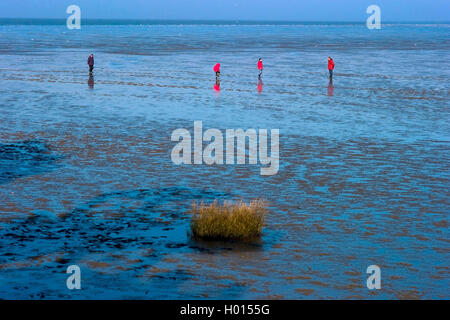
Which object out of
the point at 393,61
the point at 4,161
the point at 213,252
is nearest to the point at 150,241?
the point at 213,252

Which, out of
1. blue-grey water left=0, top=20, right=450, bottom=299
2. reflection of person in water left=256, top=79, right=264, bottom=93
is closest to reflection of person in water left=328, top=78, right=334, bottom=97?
blue-grey water left=0, top=20, right=450, bottom=299

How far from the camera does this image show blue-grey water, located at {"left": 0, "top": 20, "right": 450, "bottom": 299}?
11.7 meters

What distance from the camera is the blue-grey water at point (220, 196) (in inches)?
462

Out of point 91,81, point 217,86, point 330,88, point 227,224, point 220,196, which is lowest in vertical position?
point 220,196

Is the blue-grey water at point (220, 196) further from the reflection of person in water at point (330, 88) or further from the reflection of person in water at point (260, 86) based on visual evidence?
the reflection of person in water at point (260, 86)

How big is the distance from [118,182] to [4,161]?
4.40 metres

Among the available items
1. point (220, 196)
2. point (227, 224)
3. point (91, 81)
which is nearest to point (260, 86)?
point (91, 81)

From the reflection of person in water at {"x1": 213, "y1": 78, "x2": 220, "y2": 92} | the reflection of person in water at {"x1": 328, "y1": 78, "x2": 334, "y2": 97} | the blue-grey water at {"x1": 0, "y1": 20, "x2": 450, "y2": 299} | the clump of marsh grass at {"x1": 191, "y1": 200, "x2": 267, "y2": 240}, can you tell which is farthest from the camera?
the reflection of person in water at {"x1": 213, "y1": 78, "x2": 220, "y2": 92}

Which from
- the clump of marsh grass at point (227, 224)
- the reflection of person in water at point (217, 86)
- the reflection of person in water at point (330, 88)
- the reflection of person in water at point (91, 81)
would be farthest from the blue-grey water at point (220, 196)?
the reflection of person in water at point (91, 81)

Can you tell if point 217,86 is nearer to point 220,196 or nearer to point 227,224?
point 220,196

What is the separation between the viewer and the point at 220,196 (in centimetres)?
1712

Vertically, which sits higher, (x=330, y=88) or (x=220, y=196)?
(x=330, y=88)

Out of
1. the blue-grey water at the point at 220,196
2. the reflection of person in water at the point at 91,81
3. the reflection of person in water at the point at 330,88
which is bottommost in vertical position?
the blue-grey water at the point at 220,196

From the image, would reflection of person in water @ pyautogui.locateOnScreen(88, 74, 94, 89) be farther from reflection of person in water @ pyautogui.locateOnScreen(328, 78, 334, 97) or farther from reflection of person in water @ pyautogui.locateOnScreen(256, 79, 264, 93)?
reflection of person in water @ pyautogui.locateOnScreen(328, 78, 334, 97)
